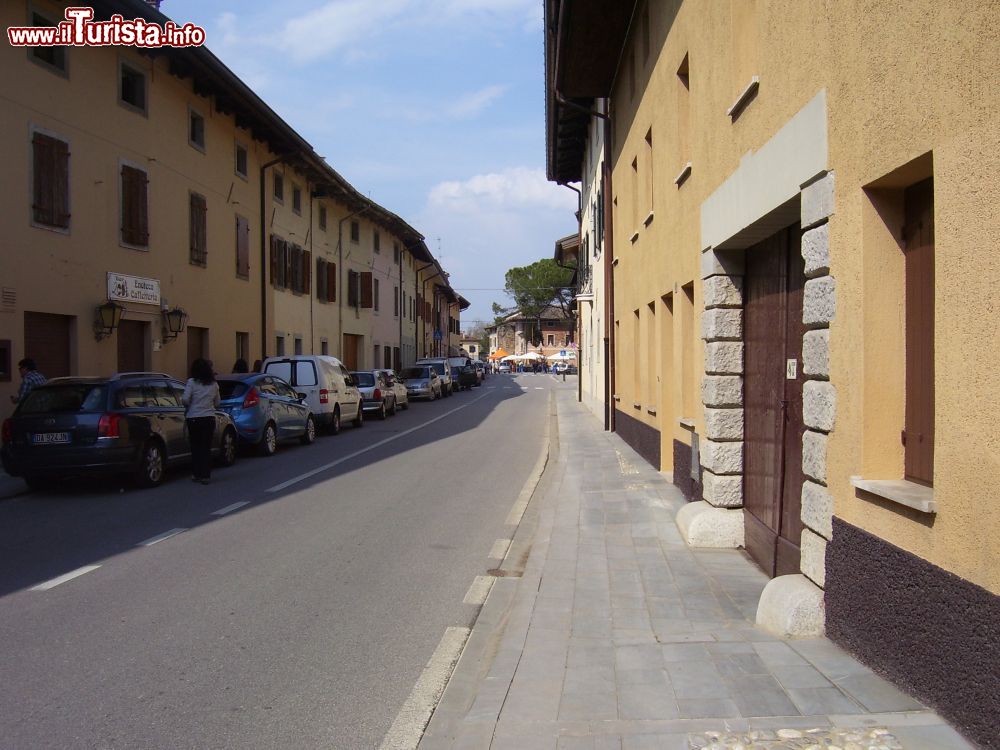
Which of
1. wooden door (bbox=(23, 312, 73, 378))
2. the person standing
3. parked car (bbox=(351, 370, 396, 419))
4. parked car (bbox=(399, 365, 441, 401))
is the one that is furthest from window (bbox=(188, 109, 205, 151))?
parked car (bbox=(399, 365, 441, 401))

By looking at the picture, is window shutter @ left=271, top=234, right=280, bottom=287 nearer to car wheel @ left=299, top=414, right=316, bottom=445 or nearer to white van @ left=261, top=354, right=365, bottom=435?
white van @ left=261, top=354, right=365, bottom=435

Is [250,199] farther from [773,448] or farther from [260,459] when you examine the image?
[773,448]

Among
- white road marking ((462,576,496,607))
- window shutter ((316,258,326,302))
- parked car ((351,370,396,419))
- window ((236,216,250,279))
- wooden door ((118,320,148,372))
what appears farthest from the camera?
window shutter ((316,258,326,302))

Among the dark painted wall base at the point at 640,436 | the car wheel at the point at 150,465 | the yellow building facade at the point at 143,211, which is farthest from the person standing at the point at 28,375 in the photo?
the dark painted wall base at the point at 640,436

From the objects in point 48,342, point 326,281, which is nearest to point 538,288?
point 326,281

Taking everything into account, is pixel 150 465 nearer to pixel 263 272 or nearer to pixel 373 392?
pixel 263 272

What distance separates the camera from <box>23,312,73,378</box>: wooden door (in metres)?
15.3

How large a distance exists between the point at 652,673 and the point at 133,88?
1849 centimetres

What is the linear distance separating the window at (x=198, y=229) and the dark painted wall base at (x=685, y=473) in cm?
1474

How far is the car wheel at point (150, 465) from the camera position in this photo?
466 inches

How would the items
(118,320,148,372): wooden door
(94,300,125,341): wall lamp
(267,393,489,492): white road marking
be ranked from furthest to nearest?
(118,320,148,372): wooden door
(94,300,125,341): wall lamp
(267,393,489,492): white road marking

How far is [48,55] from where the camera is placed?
1588 centimetres

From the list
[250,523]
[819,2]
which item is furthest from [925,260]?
[250,523]

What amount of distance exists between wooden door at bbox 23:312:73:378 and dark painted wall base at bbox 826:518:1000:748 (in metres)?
14.2
